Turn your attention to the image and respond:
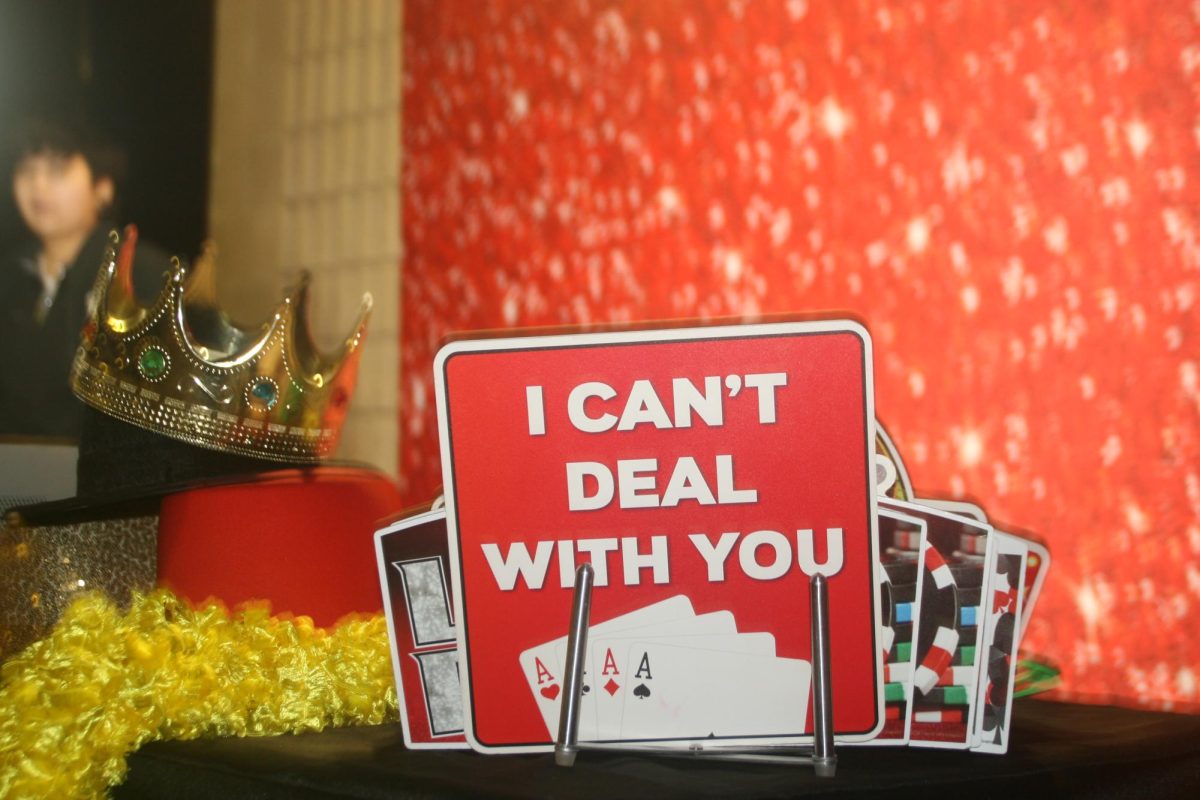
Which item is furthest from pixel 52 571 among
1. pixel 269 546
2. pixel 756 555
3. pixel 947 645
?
pixel 947 645

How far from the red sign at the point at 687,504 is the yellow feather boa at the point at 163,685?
19 cm

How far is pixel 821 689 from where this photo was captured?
1.98 ft

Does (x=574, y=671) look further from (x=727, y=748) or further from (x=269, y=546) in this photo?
(x=269, y=546)

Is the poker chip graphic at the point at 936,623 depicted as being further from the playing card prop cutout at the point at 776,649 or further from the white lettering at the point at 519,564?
the white lettering at the point at 519,564

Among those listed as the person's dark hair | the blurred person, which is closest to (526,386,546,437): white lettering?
the blurred person

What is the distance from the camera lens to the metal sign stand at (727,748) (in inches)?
23.5

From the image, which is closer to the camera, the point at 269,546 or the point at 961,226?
the point at 269,546

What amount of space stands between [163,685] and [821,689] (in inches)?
16.9

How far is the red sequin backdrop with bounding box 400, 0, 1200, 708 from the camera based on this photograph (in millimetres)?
1399

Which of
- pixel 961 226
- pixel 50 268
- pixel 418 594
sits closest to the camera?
pixel 418 594

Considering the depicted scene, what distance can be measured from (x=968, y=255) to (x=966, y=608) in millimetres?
1015

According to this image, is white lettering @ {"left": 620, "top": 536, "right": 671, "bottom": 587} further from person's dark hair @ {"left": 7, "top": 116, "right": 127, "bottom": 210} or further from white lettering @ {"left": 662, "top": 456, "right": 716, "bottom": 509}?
person's dark hair @ {"left": 7, "top": 116, "right": 127, "bottom": 210}

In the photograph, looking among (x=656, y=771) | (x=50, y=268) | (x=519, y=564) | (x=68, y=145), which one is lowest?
(x=656, y=771)

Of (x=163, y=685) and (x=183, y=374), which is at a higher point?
(x=183, y=374)
